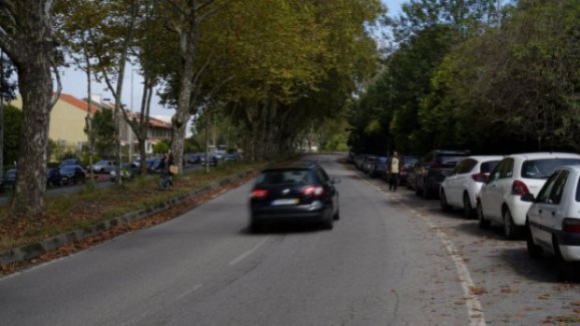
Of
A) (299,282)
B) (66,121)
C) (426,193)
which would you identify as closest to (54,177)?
(426,193)

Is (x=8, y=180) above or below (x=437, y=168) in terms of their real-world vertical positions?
below

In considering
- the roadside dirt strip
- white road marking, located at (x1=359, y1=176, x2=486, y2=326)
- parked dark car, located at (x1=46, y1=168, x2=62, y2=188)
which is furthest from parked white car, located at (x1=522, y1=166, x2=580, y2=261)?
parked dark car, located at (x1=46, y1=168, x2=62, y2=188)

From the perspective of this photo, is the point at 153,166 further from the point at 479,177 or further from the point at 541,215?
the point at 541,215

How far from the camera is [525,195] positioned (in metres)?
10.0

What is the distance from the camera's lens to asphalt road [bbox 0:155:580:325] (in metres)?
7.14

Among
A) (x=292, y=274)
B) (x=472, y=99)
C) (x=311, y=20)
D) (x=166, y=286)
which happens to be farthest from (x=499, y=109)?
(x=311, y=20)

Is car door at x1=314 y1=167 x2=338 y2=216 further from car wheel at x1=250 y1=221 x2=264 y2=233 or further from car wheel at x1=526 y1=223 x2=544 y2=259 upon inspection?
car wheel at x1=526 y1=223 x2=544 y2=259

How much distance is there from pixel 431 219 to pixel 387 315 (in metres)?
10.2

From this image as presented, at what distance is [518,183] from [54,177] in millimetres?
36343

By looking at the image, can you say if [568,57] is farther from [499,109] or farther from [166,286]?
[166,286]

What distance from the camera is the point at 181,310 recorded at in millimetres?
Result: 7477

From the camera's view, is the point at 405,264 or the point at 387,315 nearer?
the point at 387,315

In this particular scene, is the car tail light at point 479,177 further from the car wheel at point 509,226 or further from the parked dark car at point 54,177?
the parked dark car at point 54,177

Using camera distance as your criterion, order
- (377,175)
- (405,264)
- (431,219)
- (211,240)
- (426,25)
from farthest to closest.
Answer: (377,175)
(426,25)
(431,219)
(211,240)
(405,264)
